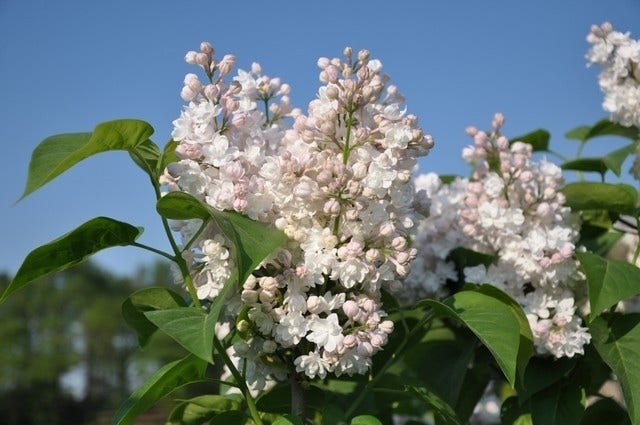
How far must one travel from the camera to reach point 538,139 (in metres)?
1.43

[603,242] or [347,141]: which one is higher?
[603,242]

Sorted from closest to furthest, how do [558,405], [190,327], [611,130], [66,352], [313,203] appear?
[190,327] → [313,203] → [558,405] → [611,130] → [66,352]

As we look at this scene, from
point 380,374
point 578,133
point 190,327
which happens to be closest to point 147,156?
point 190,327

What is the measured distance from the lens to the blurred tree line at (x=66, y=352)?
64.5ft

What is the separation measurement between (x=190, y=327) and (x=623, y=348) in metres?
0.60

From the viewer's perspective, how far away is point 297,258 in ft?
2.84

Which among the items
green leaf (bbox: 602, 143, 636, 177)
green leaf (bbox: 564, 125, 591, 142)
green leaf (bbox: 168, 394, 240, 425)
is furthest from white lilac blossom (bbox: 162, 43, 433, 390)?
green leaf (bbox: 564, 125, 591, 142)

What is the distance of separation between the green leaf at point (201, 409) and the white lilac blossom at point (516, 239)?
15.3 inches

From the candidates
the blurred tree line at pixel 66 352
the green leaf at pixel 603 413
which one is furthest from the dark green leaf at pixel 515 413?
the blurred tree line at pixel 66 352

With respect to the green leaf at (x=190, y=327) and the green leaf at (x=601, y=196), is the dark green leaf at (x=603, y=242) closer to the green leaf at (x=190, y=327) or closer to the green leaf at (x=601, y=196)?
the green leaf at (x=601, y=196)

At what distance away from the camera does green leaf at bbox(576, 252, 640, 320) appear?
990mm

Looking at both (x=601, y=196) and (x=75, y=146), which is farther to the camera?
(x=601, y=196)

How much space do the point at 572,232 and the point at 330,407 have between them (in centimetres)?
51

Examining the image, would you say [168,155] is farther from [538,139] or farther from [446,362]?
[538,139]
